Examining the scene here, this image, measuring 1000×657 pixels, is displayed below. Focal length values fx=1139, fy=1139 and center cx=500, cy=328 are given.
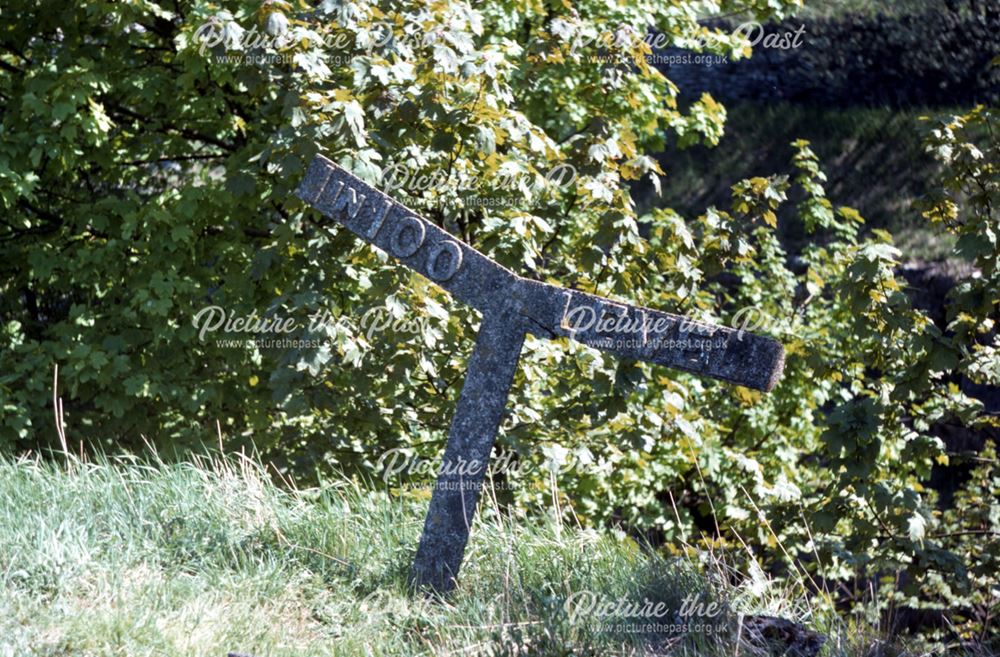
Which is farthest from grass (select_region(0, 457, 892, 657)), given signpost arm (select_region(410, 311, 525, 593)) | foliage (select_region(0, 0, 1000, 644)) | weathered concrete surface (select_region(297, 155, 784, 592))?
foliage (select_region(0, 0, 1000, 644))

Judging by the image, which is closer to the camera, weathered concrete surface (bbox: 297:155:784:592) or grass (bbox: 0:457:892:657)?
grass (bbox: 0:457:892:657)

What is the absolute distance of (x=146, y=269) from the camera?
7.00 meters

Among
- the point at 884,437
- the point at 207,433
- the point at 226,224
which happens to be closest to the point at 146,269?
the point at 226,224

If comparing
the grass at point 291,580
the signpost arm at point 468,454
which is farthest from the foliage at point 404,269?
the signpost arm at point 468,454

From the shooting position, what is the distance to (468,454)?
155 inches

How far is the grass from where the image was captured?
11.2 feet

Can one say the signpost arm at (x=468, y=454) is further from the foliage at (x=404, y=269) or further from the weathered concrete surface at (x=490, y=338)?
the foliage at (x=404, y=269)

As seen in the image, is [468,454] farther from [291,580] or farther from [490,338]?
[291,580]

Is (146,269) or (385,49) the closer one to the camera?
(385,49)

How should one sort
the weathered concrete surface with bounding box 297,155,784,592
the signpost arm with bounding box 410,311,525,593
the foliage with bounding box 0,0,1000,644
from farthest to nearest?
the foliage with bounding box 0,0,1000,644 < the signpost arm with bounding box 410,311,525,593 < the weathered concrete surface with bounding box 297,155,784,592

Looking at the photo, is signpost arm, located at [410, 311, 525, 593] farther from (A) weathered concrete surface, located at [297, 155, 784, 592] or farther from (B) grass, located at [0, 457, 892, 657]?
(B) grass, located at [0, 457, 892, 657]

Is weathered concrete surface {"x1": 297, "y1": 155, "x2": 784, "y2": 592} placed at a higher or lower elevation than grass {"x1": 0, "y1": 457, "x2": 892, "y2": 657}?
higher

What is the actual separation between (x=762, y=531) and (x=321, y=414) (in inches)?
129

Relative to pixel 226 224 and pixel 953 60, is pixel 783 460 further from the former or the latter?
pixel 953 60
